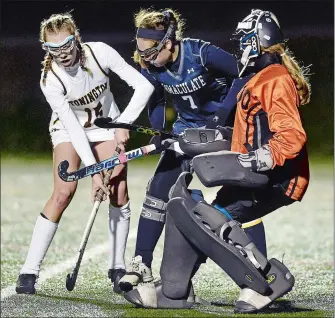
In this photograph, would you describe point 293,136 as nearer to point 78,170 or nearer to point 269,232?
point 78,170

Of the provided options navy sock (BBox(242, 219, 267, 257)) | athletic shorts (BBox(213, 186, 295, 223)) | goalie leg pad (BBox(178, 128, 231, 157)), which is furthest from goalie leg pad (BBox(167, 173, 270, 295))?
navy sock (BBox(242, 219, 267, 257))

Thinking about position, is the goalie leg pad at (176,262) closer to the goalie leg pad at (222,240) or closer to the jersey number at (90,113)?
the goalie leg pad at (222,240)

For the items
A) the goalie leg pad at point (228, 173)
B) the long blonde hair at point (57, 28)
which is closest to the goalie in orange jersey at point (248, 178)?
the goalie leg pad at point (228, 173)

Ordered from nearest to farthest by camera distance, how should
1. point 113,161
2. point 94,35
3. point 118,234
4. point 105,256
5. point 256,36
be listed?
point 256,36 < point 113,161 < point 94,35 < point 118,234 < point 105,256

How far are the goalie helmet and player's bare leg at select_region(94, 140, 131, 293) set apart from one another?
3.35 feet

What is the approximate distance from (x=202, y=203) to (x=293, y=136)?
1.77ft

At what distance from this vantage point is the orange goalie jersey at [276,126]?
4.59 m

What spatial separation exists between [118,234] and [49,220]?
37 centimetres

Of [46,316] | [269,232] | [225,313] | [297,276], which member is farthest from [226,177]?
[269,232]

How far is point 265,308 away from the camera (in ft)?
16.2

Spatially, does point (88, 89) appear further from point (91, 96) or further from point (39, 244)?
point (39, 244)

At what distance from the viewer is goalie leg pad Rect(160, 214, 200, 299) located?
4.91 m

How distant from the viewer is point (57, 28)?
5277 mm

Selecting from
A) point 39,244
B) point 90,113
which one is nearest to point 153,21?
point 90,113
